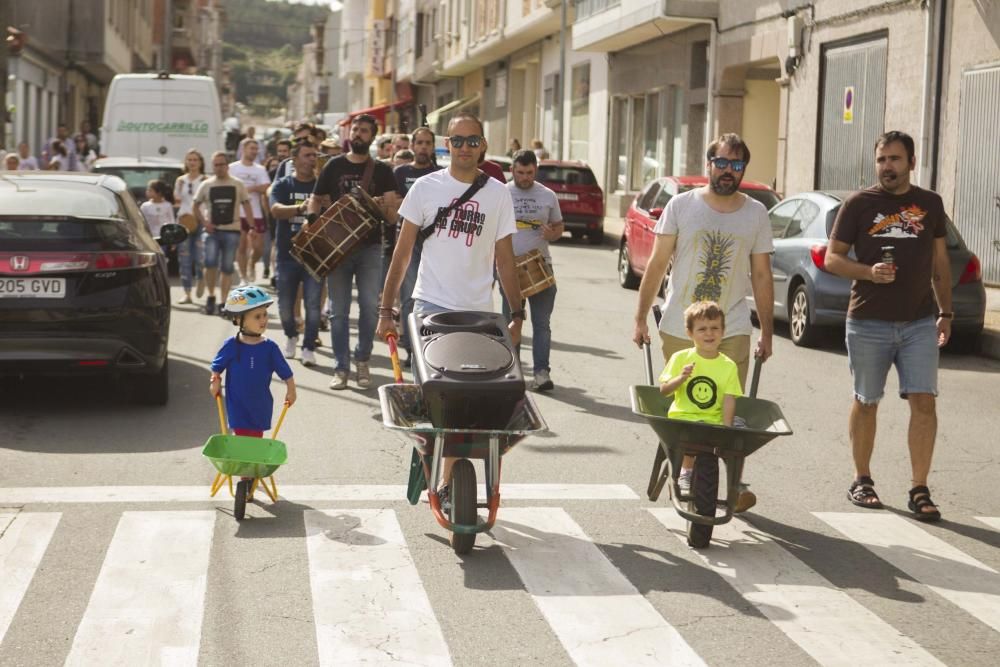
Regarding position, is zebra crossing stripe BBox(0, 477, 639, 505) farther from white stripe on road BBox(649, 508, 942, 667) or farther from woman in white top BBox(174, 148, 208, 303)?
woman in white top BBox(174, 148, 208, 303)

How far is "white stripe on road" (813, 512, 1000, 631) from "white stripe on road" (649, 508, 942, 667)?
1.40 ft

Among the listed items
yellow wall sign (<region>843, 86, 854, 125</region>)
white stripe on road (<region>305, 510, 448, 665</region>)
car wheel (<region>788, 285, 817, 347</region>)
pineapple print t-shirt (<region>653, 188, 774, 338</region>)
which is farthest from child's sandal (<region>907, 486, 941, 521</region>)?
yellow wall sign (<region>843, 86, 854, 125</region>)

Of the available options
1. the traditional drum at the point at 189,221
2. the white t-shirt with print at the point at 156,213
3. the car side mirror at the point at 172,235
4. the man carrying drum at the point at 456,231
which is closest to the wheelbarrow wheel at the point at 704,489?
the man carrying drum at the point at 456,231

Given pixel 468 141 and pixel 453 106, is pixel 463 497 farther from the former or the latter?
pixel 453 106

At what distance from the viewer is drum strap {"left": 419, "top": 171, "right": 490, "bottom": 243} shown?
7141 mm

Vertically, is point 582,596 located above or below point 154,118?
below

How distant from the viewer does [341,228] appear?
11.0 metres

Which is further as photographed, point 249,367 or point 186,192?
point 186,192

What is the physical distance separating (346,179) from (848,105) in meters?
14.8

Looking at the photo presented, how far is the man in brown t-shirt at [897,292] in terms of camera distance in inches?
299

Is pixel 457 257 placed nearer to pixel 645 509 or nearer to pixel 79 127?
pixel 645 509

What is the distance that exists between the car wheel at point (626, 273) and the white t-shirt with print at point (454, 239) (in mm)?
12897

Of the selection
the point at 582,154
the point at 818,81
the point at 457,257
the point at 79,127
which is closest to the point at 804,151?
the point at 818,81

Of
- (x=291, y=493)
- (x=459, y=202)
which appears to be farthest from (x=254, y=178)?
(x=459, y=202)
